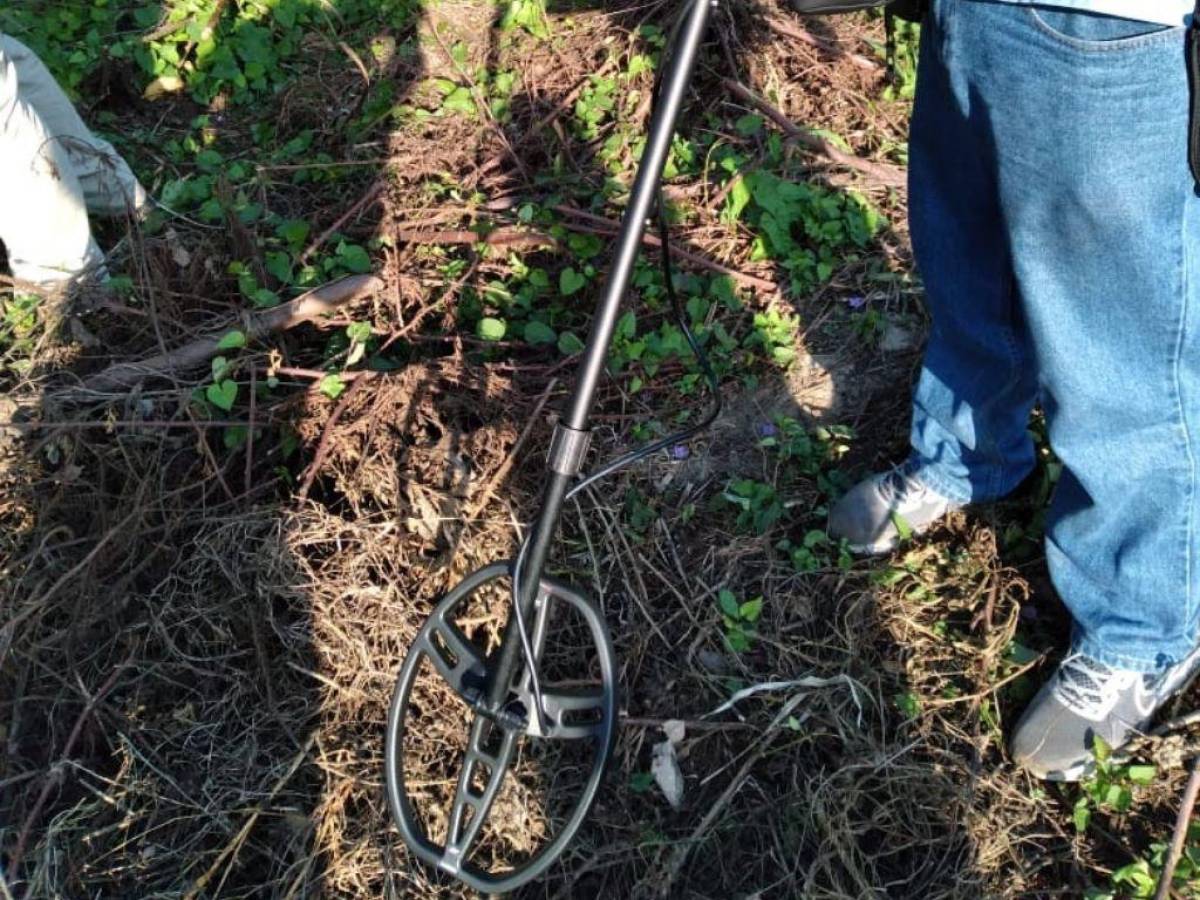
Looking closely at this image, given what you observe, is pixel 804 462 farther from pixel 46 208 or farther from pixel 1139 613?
pixel 46 208

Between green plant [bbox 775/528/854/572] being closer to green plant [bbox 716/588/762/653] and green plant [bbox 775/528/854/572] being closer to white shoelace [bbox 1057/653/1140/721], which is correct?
green plant [bbox 716/588/762/653]

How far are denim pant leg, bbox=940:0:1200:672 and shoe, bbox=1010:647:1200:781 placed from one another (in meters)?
0.05

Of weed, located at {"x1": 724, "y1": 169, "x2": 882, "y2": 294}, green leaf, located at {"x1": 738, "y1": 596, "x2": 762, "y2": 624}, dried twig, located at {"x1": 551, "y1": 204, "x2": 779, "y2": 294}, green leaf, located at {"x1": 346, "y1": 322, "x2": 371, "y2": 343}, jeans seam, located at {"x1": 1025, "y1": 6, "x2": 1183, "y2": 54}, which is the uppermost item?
jeans seam, located at {"x1": 1025, "y1": 6, "x2": 1183, "y2": 54}

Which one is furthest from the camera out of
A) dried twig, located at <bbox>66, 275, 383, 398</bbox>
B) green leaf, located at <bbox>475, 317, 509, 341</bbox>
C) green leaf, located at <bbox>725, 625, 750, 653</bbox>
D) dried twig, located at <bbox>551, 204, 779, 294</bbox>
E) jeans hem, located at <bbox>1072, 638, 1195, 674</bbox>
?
dried twig, located at <bbox>551, 204, 779, 294</bbox>

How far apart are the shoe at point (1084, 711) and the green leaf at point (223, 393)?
5.67 feet

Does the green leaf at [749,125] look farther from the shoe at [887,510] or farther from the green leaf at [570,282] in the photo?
the shoe at [887,510]

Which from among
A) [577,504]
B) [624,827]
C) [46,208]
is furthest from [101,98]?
[624,827]

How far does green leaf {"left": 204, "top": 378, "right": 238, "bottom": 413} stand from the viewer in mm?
2436

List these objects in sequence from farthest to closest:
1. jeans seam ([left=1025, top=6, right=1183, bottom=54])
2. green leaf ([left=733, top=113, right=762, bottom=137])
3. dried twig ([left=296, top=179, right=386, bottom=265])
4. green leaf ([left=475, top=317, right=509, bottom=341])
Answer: green leaf ([left=733, top=113, right=762, bottom=137])
dried twig ([left=296, top=179, right=386, bottom=265])
green leaf ([left=475, top=317, right=509, bottom=341])
jeans seam ([left=1025, top=6, right=1183, bottom=54])

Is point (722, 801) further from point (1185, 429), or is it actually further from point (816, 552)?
point (1185, 429)

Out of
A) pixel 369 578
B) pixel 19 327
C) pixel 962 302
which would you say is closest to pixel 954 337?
pixel 962 302

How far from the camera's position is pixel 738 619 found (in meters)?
2.25

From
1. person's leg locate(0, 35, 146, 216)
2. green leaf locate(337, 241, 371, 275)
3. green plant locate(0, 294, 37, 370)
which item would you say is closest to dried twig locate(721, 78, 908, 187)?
green leaf locate(337, 241, 371, 275)

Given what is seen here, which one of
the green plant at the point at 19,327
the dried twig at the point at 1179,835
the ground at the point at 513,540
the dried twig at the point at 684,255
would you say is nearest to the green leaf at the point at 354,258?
the ground at the point at 513,540
